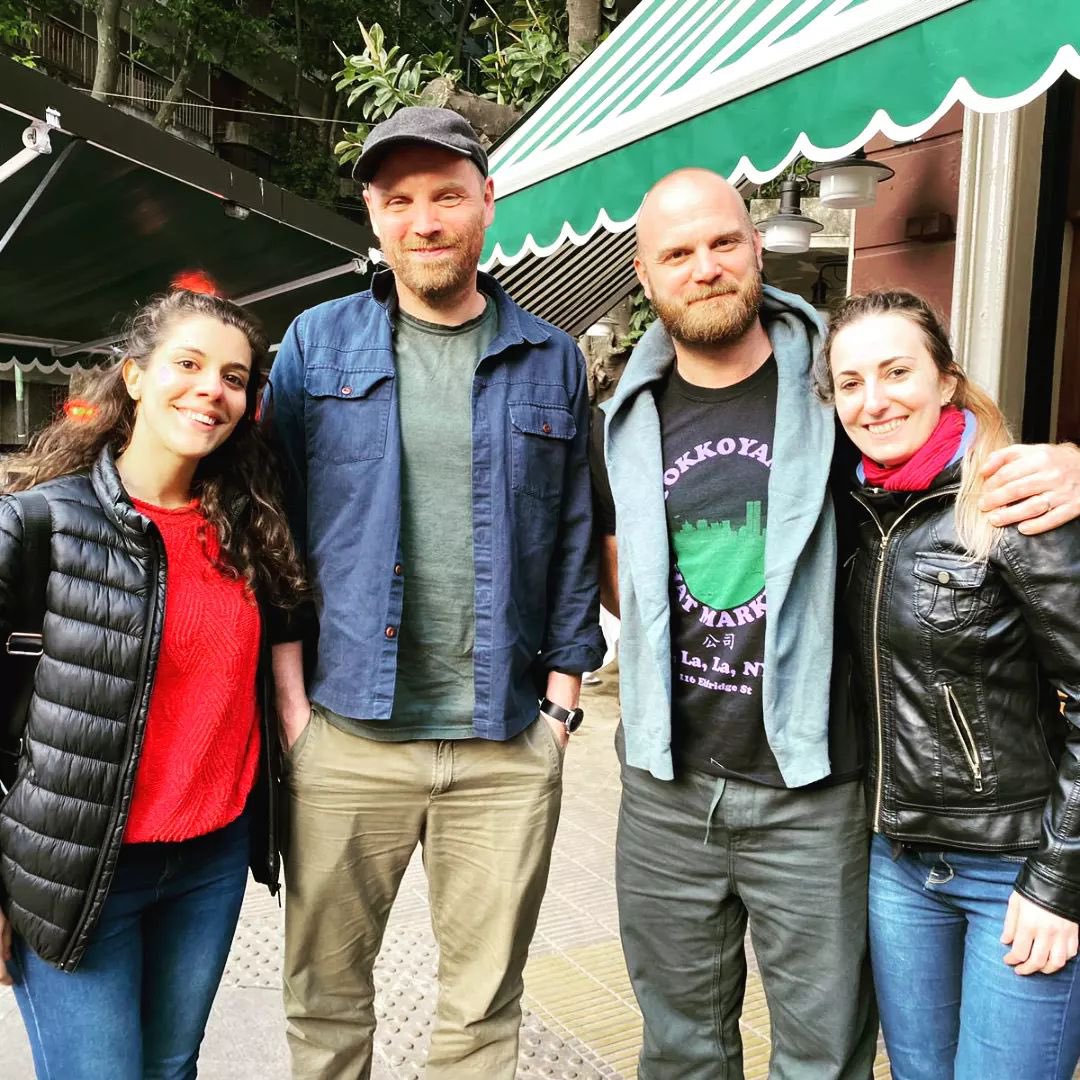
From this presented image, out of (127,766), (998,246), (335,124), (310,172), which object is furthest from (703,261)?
(335,124)

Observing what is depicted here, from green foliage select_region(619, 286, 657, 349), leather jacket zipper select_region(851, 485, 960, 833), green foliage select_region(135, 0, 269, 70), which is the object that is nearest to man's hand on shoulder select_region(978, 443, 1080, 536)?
leather jacket zipper select_region(851, 485, 960, 833)

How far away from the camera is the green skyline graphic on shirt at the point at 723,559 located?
2.02m

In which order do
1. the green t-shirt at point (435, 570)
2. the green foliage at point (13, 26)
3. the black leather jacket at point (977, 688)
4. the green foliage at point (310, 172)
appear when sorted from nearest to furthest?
1. the black leather jacket at point (977, 688)
2. the green t-shirt at point (435, 570)
3. the green foliage at point (13, 26)
4. the green foliage at point (310, 172)

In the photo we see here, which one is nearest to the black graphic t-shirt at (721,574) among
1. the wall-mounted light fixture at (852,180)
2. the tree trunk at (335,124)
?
the wall-mounted light fixture at (852,180)

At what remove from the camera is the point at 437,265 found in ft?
7.18

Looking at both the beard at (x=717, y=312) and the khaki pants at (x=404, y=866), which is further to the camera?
the khaki pants at (x=404, y=866)

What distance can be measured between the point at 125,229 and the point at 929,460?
5279mm

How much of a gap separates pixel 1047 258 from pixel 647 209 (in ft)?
9.95

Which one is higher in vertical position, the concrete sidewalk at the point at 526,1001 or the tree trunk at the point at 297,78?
the tree trunk at the point at 297,78

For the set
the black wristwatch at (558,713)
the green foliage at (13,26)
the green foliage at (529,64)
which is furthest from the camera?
the green foliage at (13,26)

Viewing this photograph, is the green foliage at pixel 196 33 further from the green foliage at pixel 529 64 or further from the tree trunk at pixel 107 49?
the green foliage at pixel 529 64

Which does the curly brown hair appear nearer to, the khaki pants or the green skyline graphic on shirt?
the khaki pants

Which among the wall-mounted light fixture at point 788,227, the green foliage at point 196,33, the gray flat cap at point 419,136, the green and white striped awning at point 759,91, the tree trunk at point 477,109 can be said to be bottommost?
the gray flat cap at point 419,136

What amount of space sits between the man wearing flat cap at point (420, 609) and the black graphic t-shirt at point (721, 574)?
1.27ft
